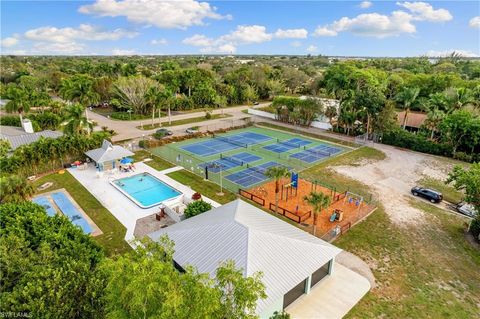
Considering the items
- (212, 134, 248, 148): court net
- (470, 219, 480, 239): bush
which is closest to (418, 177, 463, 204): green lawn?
(470, 219, 480, 239): bush

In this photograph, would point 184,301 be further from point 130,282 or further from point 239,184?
point 239,184

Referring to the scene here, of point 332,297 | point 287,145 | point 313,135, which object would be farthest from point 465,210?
point 313,135

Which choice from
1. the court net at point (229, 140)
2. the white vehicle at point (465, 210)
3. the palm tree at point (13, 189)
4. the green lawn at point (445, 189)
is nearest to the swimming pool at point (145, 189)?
the palm tree at point (13, 189)

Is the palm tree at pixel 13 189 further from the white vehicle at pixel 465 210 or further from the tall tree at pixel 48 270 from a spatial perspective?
the white vehicle at pixel 465 210

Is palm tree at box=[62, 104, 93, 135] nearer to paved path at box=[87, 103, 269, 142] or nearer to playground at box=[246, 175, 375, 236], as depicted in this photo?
paved path at box=[87, 103, 269, 142]

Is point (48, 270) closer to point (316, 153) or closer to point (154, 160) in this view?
point (154, 160)
